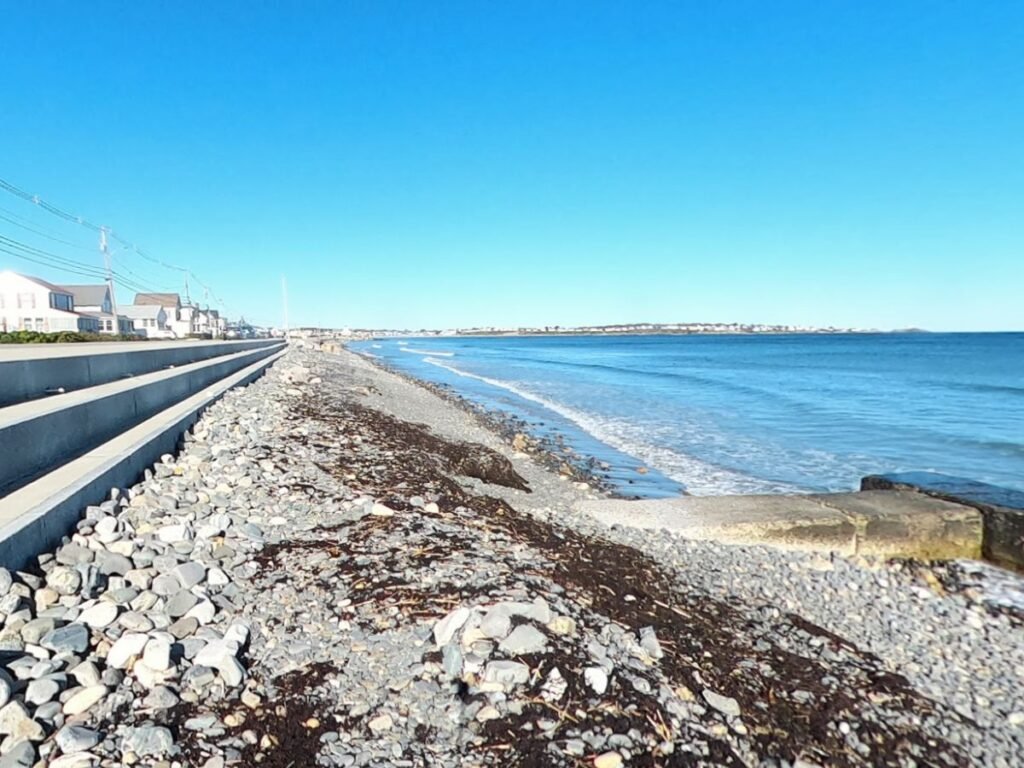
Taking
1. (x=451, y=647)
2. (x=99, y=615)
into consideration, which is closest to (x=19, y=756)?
(x=99, y=615)

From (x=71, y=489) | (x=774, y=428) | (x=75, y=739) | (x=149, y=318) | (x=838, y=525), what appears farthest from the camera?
(x=149, y=318)

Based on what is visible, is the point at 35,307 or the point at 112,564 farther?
the point at 35,307

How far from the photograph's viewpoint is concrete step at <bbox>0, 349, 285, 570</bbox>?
9.77 ft

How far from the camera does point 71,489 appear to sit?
3.71 meters

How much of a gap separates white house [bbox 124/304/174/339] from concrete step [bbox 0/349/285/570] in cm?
6839

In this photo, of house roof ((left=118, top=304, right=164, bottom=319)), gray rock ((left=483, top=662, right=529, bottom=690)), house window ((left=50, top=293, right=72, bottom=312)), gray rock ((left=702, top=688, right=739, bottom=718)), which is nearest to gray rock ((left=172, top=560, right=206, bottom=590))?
gray rock ((left=483, top=662, right=529, bottom=690))

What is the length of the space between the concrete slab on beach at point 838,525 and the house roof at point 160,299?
279 feet

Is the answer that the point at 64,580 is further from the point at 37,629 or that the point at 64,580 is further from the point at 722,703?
the point at 722,703

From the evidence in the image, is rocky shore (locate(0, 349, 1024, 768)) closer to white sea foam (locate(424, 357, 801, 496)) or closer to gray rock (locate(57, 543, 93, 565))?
gray rock (locate(57, 543, 93, 565))

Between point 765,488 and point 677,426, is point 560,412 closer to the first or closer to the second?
point 677,426

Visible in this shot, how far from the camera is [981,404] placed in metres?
20.5

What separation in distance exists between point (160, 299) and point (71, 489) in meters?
88.9

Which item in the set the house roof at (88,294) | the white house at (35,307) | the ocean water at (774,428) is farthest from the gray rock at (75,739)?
the house roof at (88,294)

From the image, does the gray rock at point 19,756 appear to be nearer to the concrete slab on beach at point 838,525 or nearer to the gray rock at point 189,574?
the gray rock at point 189,574
